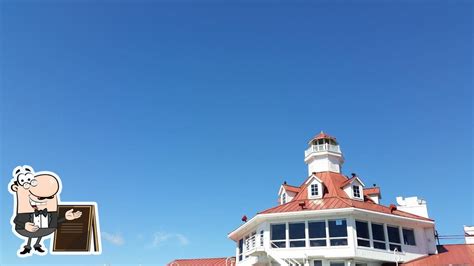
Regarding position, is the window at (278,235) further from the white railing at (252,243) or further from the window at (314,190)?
the window at (314,190)

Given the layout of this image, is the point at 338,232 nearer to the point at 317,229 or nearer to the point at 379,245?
the point at 317,229

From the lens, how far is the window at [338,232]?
29047 millimetres

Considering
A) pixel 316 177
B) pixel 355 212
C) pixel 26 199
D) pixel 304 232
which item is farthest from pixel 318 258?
pixel 26 199

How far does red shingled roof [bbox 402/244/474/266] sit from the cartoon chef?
2143 cm

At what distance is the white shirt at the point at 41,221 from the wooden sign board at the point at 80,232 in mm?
581

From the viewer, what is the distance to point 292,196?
3497cm

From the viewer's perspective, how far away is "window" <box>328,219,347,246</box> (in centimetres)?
2905

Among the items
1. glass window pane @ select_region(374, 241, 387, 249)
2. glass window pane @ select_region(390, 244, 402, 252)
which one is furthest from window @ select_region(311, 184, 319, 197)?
glass window pane @ select_region(390, 244, 402, 252)

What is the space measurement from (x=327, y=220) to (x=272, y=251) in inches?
170

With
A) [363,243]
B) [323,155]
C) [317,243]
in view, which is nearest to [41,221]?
[317,243]

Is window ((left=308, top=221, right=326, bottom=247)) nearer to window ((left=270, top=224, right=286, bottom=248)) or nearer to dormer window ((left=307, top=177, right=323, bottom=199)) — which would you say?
window ((left=270, top=224, right=286, bottom=248))

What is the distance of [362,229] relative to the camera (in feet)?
97.0

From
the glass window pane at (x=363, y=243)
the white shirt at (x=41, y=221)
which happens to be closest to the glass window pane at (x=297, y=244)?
the glass window pane at (x=363, y=243)

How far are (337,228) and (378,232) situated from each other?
3.12 metres
